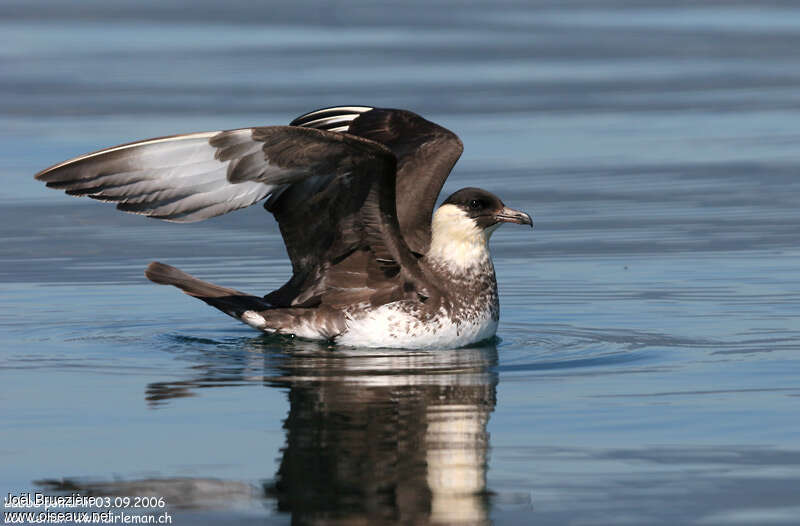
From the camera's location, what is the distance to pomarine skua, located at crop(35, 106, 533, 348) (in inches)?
371

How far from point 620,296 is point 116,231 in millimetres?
5277

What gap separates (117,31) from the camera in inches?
1094

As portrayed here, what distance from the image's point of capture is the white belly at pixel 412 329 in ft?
35.1

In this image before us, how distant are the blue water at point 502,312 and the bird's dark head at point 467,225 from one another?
660mm

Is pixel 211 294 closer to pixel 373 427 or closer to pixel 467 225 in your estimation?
pixel 467 225

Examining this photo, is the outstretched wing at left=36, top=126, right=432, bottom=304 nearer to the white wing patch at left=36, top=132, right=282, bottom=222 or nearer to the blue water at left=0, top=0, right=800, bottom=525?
the white wing patch at left=36, top=132, right=282, bottom=222

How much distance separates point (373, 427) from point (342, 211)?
8.91 ft

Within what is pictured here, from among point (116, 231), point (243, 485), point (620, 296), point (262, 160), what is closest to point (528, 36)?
point (116, 231)

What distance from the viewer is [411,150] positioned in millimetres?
11586

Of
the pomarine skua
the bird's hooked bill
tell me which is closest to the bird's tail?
the pomarine skua

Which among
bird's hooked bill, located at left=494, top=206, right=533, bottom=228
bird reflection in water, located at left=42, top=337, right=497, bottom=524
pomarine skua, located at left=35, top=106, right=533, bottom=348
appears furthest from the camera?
bird's hooked bill, located at left=494, top=206, right=533, bottom=228

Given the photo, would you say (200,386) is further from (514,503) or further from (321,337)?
(514,503)

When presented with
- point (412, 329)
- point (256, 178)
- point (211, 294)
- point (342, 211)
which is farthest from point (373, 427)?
point (211, 294)

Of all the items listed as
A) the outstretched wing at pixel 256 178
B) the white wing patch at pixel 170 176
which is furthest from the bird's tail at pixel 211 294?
the white wing patch at pixel 170 176
